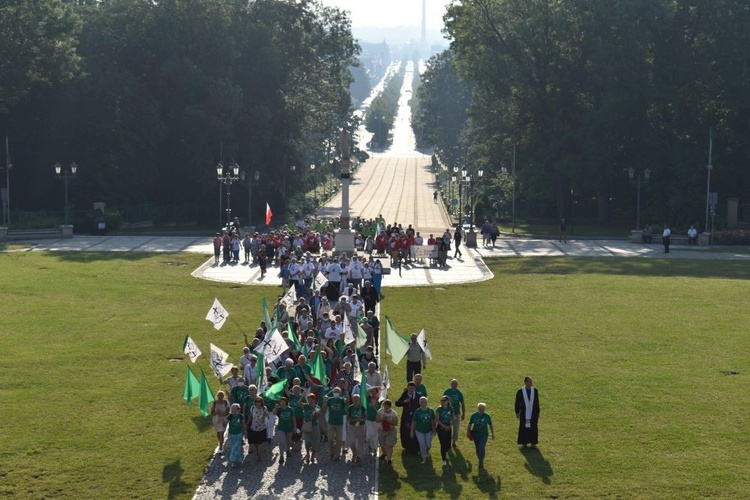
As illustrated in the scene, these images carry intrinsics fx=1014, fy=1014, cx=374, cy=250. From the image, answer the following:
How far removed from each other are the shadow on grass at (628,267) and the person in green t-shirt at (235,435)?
2898 cm

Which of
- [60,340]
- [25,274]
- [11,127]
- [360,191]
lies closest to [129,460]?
[60,340]

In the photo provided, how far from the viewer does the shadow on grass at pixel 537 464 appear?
60.0ft

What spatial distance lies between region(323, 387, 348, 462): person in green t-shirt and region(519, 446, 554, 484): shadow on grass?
3518 millimetres

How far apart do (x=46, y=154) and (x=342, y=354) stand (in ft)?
175

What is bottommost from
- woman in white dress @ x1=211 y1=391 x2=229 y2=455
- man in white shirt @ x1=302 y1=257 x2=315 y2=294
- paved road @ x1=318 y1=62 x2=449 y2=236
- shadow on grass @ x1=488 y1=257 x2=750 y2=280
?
woman in white dress @ x1=211 y1=391 x2=229 y2=455

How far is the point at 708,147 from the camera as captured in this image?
223 feet

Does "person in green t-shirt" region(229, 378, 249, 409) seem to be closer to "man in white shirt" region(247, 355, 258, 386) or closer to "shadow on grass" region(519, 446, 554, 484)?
"man in white shirt" region(247, 355, 258, 386)

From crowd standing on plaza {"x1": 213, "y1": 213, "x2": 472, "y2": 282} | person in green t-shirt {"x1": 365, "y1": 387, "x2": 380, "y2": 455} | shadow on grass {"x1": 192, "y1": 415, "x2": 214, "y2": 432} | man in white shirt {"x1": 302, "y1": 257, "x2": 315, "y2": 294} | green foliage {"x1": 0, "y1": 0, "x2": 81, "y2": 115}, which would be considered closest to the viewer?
person in green t-shirt {"x1": 365, "y1": 387, "x2": 380, "y2": 455}

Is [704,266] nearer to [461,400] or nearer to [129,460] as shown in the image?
[461,400]

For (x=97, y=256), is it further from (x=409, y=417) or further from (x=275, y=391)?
(x=409, y=417)

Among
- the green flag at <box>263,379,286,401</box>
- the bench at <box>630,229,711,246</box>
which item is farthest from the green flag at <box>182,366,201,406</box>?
the bench at <box>630,229,711,246</box>

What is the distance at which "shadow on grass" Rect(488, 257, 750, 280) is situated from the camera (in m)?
45.5

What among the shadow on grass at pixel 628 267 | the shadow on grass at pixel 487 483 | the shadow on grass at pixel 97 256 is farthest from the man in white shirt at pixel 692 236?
the shadow on grass at pixel 487 483

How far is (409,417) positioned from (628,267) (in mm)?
30611
